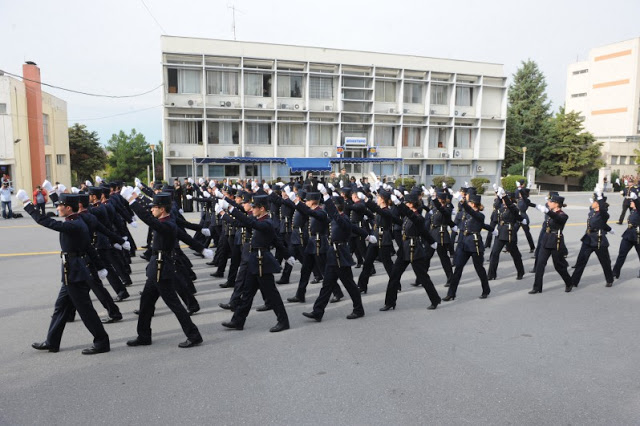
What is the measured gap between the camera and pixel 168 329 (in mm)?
6547

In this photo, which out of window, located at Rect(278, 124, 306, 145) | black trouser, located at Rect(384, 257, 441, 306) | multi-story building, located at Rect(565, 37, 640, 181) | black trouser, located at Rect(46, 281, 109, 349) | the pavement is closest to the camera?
the pavement

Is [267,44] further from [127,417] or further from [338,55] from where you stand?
[127,417]

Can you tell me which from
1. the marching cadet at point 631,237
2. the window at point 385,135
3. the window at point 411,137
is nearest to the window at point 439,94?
the window at point 411,137

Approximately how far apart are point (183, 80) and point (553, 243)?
28168mm

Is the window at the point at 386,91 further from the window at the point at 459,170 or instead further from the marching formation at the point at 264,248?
the marching formation at the point at 264,248

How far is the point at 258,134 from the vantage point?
33.8 metres

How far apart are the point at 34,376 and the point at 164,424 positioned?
197 cm

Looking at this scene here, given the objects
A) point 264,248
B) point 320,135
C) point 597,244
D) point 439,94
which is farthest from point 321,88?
point 264,248

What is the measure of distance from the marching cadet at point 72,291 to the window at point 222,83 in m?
28.0

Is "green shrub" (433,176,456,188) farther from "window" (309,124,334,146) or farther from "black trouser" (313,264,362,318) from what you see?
"black trouser" (313,264,362,318)

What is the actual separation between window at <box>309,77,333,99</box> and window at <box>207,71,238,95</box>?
566 centimetres

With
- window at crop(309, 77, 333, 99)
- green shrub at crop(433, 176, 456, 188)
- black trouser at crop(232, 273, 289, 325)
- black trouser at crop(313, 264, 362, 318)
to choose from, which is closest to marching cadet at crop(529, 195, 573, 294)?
black trouser at crop(313, 264, 362, 318)

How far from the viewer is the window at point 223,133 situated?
3246cm

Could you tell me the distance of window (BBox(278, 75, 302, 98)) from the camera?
33812 millimetres
